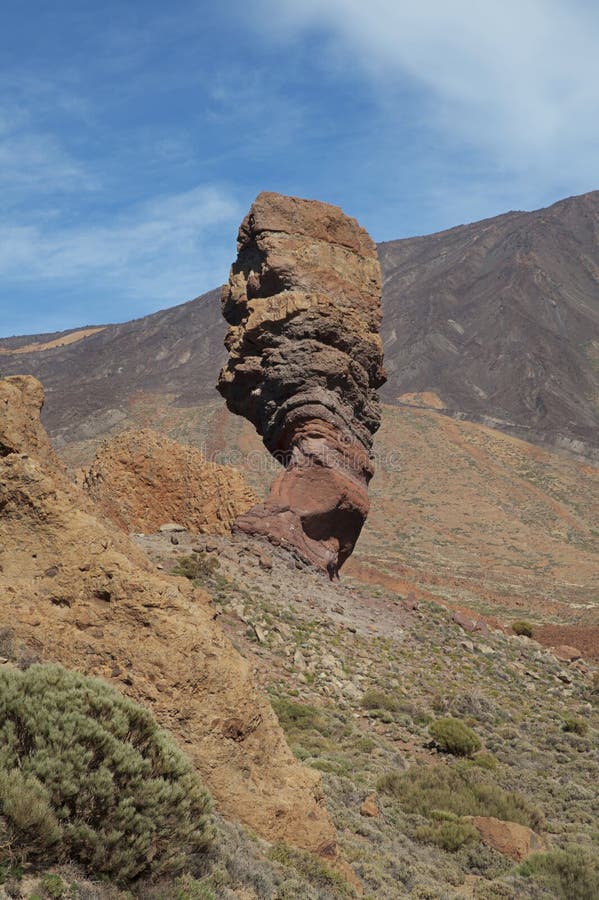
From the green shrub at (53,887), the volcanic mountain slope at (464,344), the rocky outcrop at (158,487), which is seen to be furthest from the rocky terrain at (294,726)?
the volcanic mountain slope at (464,344)

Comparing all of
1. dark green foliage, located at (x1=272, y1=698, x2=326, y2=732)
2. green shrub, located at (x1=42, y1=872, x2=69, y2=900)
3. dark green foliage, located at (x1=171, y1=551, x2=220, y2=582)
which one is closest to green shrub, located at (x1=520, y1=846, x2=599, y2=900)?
dark green foliage, located at (x1=272, y1=698, x2=326, y2=732)

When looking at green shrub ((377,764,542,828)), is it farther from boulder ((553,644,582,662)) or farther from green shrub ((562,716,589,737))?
boulder ((553,644,582,662))

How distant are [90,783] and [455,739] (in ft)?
28.8

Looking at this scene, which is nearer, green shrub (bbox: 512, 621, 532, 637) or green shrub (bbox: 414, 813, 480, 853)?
green shrub (bbox: 414, 813, 480, 853)

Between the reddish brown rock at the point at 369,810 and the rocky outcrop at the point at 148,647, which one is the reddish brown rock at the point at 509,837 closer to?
the reddish brown rock at the point at 369,810

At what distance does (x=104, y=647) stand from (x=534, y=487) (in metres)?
61.1

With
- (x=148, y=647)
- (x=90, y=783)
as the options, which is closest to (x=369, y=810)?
(x=148, y=647)

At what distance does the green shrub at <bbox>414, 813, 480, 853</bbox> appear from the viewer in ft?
26.0

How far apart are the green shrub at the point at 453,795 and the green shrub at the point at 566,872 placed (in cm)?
118

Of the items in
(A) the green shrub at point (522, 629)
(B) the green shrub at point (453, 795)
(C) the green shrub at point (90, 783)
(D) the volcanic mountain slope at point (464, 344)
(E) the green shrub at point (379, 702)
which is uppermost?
(D) the volcanic mountain slope at point (464, 344)

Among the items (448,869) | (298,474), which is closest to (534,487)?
(298,474)

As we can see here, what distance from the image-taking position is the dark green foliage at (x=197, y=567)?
14719 mm

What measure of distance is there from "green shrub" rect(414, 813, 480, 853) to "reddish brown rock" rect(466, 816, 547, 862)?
0.15m

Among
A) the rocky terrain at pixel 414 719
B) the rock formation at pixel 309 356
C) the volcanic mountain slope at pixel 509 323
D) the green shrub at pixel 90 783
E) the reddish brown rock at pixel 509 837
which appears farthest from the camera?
the volcanic mountain slope at pixel 509 323
